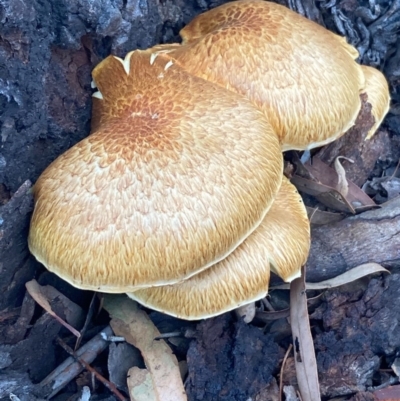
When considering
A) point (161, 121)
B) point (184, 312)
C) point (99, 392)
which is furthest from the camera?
point (99, 392)

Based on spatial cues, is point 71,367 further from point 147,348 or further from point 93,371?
point 147,348

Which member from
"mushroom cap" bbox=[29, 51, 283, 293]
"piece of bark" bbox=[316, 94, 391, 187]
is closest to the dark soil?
"mushroom cap" bbox=[29, 51, 283, 293]

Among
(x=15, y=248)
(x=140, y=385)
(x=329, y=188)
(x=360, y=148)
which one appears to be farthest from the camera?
(x=360, y=148)

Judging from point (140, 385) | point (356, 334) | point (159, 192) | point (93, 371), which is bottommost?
point (356, 334)

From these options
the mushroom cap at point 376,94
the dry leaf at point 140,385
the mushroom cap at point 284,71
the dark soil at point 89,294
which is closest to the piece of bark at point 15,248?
the dark soil at point 89,294

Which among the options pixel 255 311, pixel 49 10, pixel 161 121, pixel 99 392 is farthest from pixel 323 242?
pixel 49 10

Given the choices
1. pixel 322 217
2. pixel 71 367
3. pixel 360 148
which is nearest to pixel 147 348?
pixel 71 367

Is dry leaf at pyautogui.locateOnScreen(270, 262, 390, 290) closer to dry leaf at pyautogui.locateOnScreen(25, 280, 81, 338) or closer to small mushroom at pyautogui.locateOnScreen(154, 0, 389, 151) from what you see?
small mushroom at pyautogui.locateOnScreen(154, 0, 389, 151)

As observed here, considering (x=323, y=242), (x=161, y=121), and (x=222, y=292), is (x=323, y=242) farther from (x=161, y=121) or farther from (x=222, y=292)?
(x=161, y=121)
